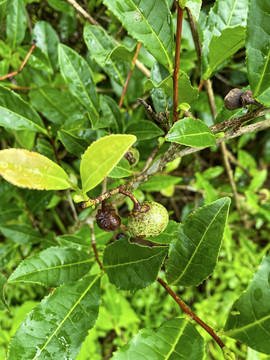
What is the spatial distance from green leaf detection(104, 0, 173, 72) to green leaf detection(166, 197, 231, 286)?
1.24ft

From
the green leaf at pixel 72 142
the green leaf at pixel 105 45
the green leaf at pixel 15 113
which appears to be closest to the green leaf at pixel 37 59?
the green leaf at pixel 105 45

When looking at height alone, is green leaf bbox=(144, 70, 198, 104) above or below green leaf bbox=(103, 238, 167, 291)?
above

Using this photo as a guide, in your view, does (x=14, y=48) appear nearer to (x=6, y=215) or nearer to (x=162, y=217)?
(x=6, y=215)

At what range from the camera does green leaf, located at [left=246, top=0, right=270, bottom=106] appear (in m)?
0.61

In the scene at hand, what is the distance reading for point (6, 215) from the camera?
4.60 ft

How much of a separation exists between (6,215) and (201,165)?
126cm

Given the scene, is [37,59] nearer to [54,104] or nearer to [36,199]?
[54,104]

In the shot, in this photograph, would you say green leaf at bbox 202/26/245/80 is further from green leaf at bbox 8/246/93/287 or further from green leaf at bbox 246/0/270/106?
green leaf at bbox 8/246/93/287

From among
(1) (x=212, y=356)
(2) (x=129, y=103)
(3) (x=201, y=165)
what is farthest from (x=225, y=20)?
(1) (x=212, y=356)

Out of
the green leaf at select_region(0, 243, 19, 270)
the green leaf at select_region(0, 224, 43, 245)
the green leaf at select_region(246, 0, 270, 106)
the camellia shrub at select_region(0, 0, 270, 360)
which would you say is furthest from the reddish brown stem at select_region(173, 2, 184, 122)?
the green leaf at select_region(0, 243, 19, 270)

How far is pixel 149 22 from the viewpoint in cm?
72

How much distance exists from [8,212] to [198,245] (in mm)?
977

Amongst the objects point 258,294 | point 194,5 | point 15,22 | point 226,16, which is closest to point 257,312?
point 258,294

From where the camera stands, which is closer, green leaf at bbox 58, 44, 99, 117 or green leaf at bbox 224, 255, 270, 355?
green leaf at bbox 224, 255, 270, 355
